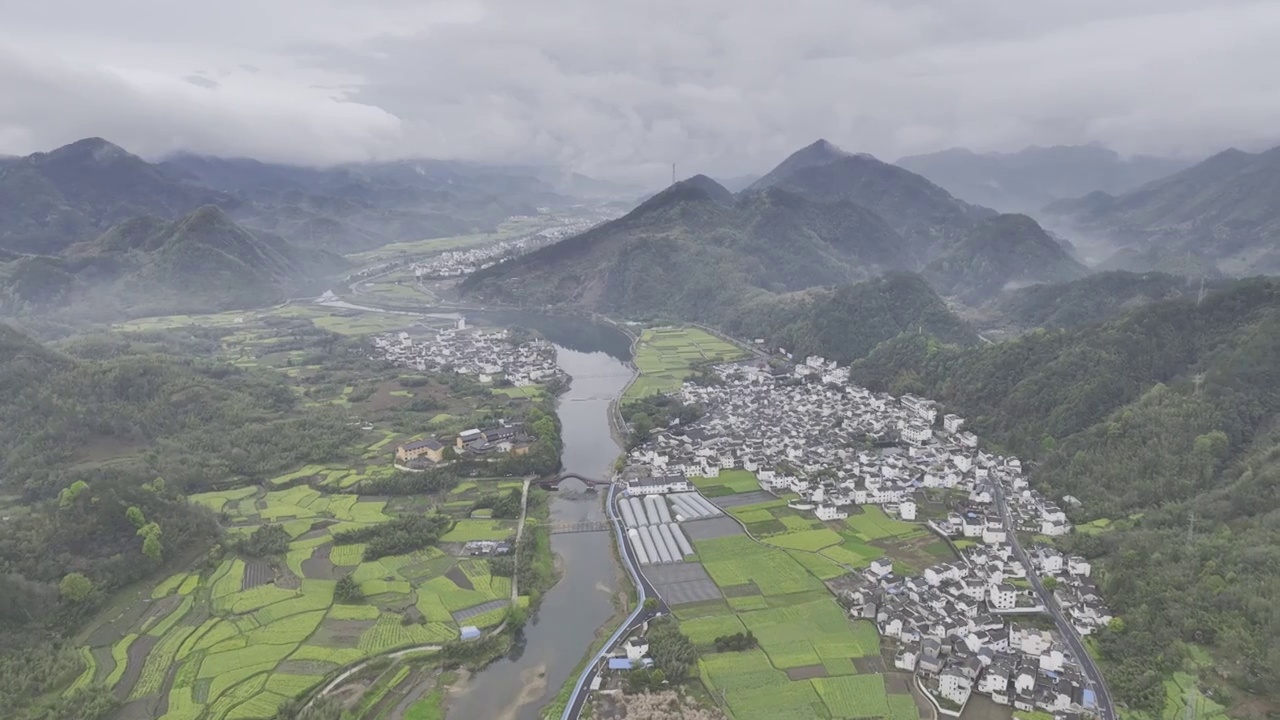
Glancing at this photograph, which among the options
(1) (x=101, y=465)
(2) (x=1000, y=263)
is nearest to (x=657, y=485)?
(1) (x=101, y=465)

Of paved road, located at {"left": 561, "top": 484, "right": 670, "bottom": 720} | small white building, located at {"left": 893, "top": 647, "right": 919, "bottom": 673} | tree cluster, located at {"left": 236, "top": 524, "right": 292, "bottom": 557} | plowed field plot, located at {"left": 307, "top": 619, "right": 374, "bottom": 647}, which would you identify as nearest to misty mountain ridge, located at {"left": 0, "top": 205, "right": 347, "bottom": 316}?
tree cluster, located at {"left": 236, "top": 524, "right": 292, "bottom": 557}

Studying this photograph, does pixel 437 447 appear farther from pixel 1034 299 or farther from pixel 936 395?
pixel 1034 299

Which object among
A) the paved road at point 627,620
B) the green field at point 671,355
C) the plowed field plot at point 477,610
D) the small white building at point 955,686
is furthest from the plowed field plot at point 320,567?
the green field at point 671,355

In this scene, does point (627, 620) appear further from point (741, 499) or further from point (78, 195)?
point (78, 195)

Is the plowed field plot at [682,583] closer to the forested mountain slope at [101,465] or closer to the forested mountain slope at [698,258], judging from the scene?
the forested mountain slope at [101,465]

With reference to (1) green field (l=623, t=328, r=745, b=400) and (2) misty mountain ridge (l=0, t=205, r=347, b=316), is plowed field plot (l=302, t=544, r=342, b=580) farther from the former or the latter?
(2) misty mountain ridge (l=0, t=205, r=347, b=316)

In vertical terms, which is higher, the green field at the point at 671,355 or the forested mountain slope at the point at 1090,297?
the forested mountain slope at the point at 1090,297
